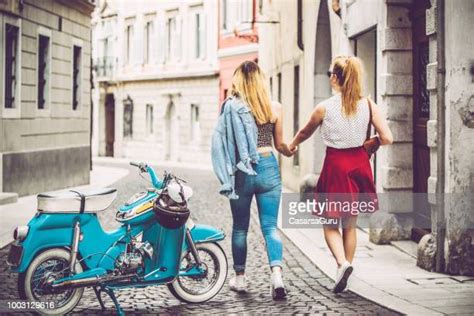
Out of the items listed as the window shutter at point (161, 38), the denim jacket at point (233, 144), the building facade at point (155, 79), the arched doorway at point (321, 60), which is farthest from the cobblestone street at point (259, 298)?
the window shutter at point (161, 38)

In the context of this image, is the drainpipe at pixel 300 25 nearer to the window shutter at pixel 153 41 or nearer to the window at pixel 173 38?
the window at pixel 173 38

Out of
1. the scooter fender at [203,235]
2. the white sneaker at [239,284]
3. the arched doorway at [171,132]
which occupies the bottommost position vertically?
the white sneaker at [239,284]

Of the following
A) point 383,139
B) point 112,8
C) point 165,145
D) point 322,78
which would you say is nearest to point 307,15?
Answer: point 322,78

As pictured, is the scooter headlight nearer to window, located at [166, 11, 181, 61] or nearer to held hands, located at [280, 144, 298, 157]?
held hands, located at [280, 144, 298, 157]

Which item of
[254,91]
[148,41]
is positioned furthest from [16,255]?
[148,41]

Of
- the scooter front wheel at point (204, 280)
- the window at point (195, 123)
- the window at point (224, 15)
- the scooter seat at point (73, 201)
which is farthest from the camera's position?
the window at point (195, 123)

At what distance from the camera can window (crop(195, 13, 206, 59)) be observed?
3544 centimetres

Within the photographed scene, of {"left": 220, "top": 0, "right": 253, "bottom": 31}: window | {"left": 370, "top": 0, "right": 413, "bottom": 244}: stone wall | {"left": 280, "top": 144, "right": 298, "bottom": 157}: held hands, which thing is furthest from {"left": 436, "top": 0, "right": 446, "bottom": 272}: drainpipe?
{"left": 220, "top": 0, "right": 253, "bottom": 31}: window

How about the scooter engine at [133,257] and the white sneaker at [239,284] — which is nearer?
the scooter engine at [133,257]

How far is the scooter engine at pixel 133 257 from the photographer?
6.71 meters

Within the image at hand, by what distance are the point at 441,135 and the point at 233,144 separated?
2.11 meters

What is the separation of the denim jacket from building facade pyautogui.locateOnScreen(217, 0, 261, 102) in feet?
69.1

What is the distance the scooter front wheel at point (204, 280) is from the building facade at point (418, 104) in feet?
7.40

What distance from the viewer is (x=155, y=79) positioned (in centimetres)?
3912
